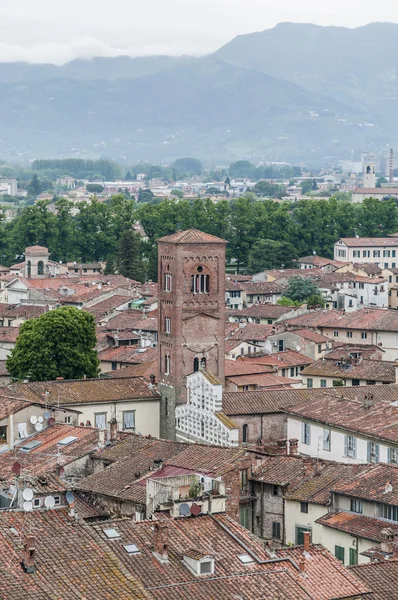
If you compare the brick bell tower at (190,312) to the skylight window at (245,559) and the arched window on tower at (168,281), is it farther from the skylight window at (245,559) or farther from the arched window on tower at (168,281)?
the skylight window at (245,559)

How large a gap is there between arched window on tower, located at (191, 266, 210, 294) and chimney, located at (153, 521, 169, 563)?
28.7 m

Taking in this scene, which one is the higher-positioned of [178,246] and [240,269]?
[178,246]

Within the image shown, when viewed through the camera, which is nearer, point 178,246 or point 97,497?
point 97,497

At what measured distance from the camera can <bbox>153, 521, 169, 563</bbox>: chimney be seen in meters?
23.2

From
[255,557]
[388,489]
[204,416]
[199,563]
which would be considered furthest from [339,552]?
[204,416]

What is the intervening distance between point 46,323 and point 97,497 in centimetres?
→ 2573

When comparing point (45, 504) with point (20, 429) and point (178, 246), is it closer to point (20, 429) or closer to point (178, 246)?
point (20, 429)

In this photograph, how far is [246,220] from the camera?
420 feet

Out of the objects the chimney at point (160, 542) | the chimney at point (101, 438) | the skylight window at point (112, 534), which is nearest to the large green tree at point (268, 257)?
the chimney at point (101, 438)

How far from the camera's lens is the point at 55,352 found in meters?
59.1

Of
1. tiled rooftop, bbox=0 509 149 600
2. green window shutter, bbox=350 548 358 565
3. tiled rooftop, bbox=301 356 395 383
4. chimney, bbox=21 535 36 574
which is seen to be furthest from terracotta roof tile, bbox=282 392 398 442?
chimney, bbox=21 535 36 574

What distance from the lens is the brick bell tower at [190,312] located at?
170 ft

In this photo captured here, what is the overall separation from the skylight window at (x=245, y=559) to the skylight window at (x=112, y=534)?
1.86 m

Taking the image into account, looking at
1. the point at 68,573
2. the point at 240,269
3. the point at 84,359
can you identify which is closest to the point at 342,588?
the point at 68,573
